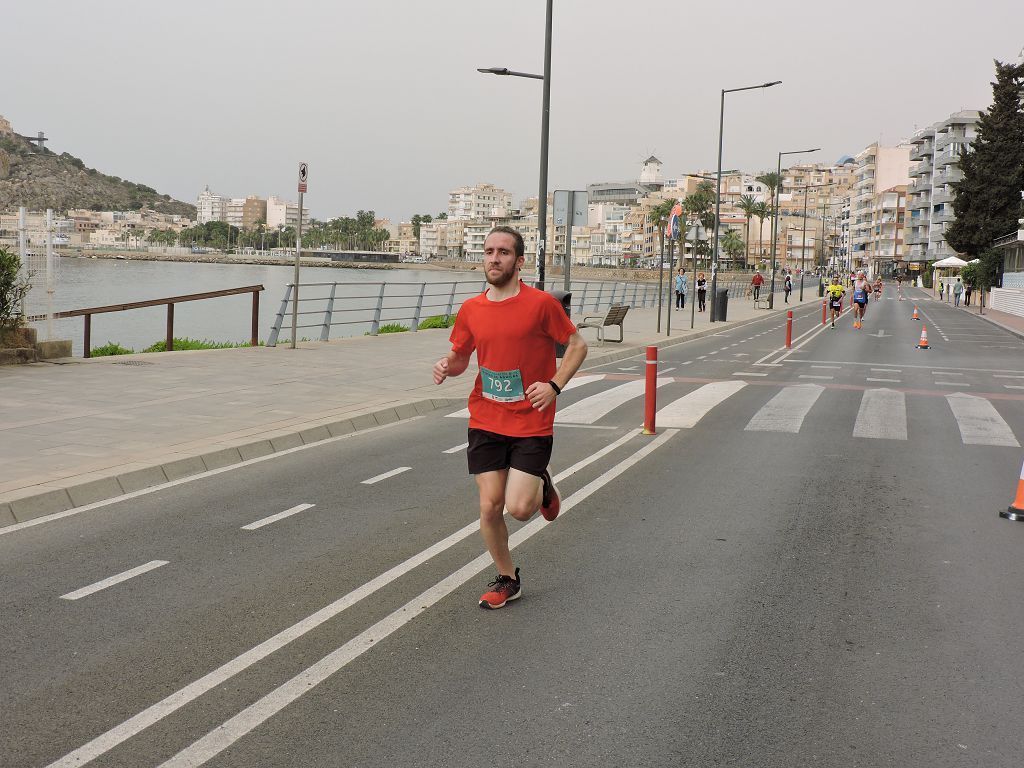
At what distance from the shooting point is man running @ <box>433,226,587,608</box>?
4867 mm

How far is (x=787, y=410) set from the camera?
12961mm

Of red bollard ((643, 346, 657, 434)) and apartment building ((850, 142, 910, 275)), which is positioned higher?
Result: apartment building ((850, 142, 910, 275))

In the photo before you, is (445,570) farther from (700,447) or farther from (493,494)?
(700,447)

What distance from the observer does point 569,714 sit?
Answer: 3846 millimetres

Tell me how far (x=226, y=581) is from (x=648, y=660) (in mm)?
2378

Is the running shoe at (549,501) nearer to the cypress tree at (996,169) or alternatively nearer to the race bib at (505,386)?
the race bib at (505,386)

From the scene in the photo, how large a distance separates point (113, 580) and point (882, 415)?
9731mm

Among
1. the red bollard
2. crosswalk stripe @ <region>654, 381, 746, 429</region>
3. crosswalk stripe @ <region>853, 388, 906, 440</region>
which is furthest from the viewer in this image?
crosswalk stripe @ <region>654, 381, 746, 429</region>

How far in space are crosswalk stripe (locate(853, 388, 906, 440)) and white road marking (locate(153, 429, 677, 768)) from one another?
579 cm

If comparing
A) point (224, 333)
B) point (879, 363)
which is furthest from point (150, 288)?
point (879, 363)

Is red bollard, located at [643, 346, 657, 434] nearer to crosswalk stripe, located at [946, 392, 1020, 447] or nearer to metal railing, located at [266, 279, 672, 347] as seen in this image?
crosswalk stripe, located at [946, 392, 1020, 447]

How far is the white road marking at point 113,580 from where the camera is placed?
5251 millimetres

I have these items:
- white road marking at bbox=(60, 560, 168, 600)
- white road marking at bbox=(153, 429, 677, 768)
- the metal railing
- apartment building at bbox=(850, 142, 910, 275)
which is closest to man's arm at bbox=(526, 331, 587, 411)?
white road marking at bbox=(153, 429, 677, 768)

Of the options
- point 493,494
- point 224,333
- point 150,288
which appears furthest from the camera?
point 150,288
